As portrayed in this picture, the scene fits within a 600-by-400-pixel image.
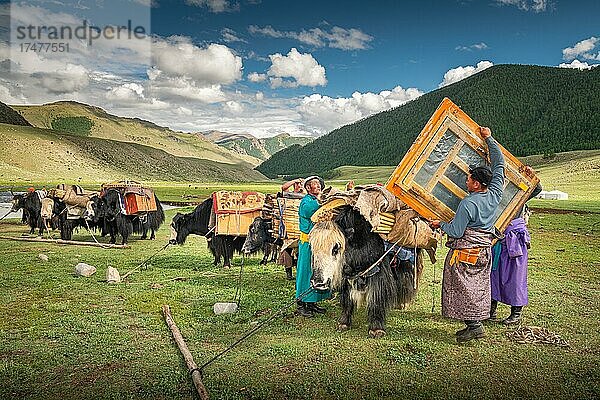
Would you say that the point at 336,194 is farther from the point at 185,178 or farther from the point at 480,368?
the point at 185,178

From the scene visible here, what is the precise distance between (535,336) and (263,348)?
10.3 feet

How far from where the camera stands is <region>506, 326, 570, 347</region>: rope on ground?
5.01 m

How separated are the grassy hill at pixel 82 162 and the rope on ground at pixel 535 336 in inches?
3530

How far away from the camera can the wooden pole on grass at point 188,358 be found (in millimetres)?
3785

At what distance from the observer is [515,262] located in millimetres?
5617

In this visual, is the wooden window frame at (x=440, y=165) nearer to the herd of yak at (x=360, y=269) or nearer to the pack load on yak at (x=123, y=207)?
the herd of yak at (x=360, y=269)

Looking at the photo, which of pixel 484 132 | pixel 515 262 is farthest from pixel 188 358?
pixel 515 262

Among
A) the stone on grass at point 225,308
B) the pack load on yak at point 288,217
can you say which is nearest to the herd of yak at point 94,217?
the pack load on yak at point 288,217

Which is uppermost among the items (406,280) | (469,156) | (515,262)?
(469,156)

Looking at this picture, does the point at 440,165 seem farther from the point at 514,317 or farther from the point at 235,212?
the point at 235,212

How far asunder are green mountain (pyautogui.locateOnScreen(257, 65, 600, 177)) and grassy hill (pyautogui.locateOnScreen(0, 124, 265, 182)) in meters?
39.8

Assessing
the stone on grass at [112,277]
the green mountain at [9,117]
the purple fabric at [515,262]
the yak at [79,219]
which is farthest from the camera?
the green mountain at [9,117]

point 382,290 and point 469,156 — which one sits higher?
point 469,156

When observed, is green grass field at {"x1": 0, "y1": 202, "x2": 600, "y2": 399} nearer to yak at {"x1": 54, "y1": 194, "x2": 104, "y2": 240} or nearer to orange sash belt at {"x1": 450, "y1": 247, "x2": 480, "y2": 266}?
orange sash belt at {"x1": 450, "y1": 247, "x2": 480, "y2": 266}
